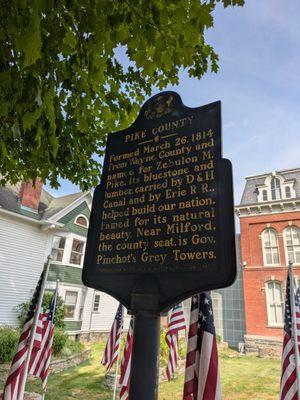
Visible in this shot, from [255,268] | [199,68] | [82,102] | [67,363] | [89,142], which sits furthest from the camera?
[255,268]

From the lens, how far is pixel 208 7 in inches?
112

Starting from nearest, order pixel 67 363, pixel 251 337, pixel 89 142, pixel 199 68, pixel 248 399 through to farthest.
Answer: pixel 199 68 → pixel 89 142 → pixel 248 399 → pixel 67 363 → pixel 251 337

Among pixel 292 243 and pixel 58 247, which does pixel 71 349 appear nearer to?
pixel 58 247

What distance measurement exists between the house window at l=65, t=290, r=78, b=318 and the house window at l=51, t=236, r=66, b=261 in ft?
7.80

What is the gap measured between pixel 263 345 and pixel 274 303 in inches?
113

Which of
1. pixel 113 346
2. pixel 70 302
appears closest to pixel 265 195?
pixel 70 302

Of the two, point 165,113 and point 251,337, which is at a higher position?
point 165,113

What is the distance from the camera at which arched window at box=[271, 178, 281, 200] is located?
23469 mm

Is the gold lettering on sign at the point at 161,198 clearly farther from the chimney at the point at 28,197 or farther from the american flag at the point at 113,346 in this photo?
the chimney at the point at 28,197

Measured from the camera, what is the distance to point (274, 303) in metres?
21.3

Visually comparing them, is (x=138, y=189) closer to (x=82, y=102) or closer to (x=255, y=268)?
(x=82, y=102)

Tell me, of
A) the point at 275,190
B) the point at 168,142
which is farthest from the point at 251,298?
the point at 168,142

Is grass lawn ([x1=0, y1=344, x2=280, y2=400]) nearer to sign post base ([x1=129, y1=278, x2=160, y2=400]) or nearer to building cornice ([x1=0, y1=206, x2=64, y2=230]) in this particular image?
building cornice ([x1=0, y1=206, x2=64, y2=230])

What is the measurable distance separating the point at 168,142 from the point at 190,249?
1373 millimetres
